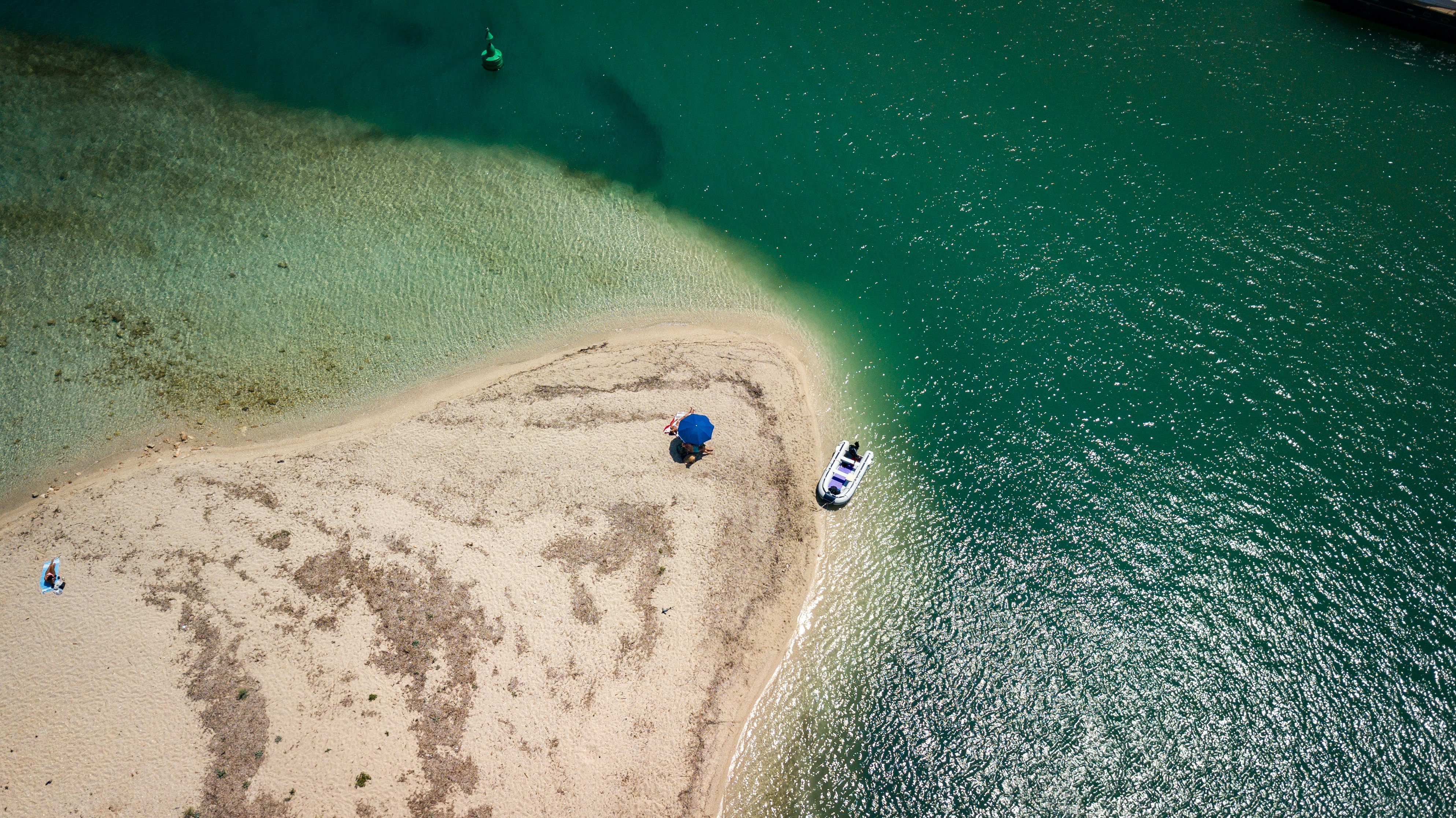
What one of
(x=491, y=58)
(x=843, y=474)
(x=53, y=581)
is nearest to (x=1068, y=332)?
(x=843, y=474)

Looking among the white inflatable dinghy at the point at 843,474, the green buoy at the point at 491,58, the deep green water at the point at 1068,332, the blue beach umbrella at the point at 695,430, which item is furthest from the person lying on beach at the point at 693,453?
the green buoy at the point at 491,58

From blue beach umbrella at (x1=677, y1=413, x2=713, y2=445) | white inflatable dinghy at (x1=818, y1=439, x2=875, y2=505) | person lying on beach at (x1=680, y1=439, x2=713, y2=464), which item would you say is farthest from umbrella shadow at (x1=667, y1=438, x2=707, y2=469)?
white inflatable dinghy at (x1=818, y1=439, x2=875, y2=505)

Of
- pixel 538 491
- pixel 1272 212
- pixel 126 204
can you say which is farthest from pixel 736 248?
pixel 126 204

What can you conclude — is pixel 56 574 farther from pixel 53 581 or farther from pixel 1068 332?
pixel 1068 332

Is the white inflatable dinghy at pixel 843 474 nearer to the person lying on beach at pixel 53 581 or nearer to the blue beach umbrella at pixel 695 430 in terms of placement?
the blue beach umbrella at pixel 695 430

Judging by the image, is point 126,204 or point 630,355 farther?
point 126,204

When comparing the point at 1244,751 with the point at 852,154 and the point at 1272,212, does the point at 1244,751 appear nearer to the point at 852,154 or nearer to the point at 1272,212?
the point at 1272,212
